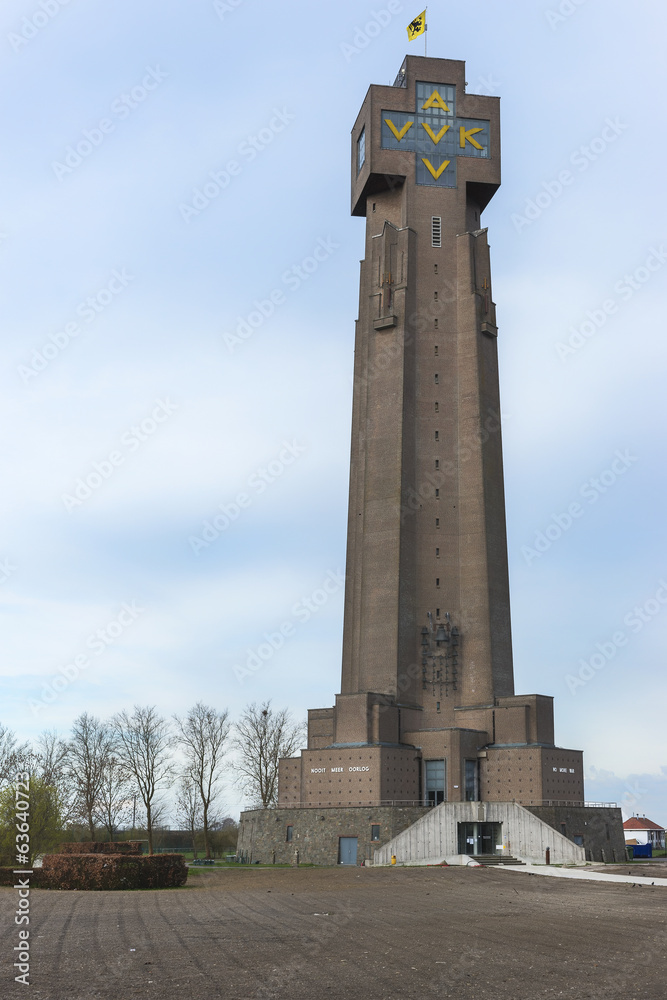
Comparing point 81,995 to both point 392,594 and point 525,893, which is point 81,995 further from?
point 392,594

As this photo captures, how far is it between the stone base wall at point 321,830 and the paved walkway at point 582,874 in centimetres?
970

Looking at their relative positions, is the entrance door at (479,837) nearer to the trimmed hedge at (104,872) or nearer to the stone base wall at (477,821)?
the stone base wall at (477,821)

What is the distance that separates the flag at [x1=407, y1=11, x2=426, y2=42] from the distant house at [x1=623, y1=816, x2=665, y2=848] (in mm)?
70794

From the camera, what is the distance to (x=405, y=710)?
65125 mm

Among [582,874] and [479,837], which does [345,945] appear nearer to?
[582,874]

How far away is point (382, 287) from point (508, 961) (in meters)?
61.5

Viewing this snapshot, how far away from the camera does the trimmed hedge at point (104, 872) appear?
1383 inches

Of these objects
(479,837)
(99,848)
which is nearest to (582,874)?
(479,837)

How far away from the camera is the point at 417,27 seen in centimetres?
8088

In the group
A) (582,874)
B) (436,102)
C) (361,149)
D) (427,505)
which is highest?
(436,102)

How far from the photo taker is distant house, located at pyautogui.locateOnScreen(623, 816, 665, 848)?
92812mm

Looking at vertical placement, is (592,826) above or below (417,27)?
below

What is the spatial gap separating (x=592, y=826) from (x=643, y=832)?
37264 mm

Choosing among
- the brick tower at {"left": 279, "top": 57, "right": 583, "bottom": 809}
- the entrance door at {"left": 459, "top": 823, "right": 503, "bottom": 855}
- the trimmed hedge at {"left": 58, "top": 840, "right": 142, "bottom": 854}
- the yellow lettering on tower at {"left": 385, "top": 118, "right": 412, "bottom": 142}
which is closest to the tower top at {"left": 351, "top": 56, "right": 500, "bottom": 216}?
the yellow lettering on tower at {"left": 385, "top": 118, "right": 412, "bottom": 142}
